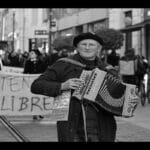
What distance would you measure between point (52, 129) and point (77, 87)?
6645mm

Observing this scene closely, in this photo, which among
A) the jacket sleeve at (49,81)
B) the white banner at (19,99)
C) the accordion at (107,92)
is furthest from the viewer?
the white banner at (19,99)

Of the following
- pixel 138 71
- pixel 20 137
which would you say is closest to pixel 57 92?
pixel 20 137

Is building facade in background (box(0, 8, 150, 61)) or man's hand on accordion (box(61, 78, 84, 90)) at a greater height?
building facade in background (box(0, 8, 150, 61))

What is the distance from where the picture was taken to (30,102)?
39.2 feet

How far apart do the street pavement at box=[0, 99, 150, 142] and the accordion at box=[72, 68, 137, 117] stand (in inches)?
168

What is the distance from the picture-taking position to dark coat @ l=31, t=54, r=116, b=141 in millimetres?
4809

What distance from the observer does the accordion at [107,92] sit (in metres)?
4.73

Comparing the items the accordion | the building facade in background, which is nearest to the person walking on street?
the accordion

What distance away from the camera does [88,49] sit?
16.2 ft

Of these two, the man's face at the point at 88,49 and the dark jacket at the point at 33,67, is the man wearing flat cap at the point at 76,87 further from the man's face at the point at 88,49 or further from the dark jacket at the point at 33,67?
the dark jacket at the point at 33,67

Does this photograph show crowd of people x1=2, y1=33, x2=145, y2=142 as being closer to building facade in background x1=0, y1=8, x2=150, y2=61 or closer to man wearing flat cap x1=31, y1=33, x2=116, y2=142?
man wearing flat cap x1=31, y1=33, x2=116, y2=142

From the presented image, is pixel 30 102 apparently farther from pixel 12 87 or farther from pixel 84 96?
pixel 84 96

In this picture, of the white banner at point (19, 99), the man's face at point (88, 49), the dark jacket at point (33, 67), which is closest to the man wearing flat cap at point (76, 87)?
the man's face at point (88, 49)

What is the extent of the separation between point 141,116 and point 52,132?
12.6 feet
